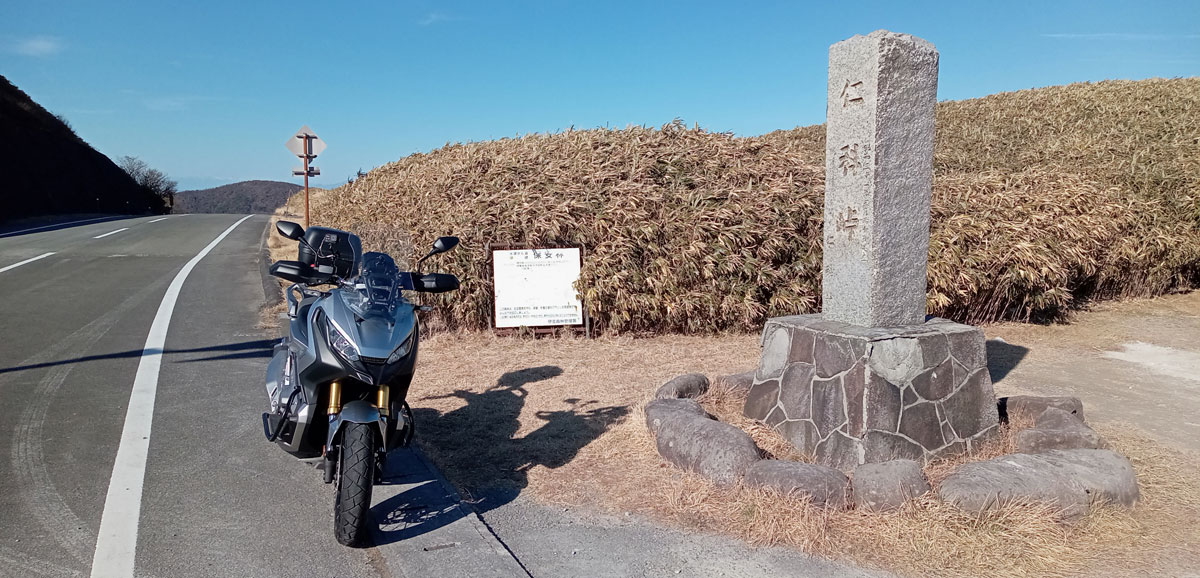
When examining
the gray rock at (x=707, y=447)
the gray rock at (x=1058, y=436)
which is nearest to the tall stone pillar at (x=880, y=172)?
the gray rock at (x=1058, y=436)

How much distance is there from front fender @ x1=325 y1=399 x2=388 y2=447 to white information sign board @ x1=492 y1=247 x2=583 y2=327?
Result: 4.51 m

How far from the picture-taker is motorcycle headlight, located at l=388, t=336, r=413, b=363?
319 cm

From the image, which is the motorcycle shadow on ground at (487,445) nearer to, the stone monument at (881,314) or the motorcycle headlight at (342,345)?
the motorcycle headlight at (342,345)

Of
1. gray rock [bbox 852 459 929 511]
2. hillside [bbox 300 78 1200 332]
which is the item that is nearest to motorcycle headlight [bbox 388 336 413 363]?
gray rock [bbox 852 459 929 511]

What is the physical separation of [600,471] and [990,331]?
248 inches

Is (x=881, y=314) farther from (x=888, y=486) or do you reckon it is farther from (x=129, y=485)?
(x=129, y=485)

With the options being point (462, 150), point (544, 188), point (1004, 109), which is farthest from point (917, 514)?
point (1004, 109)

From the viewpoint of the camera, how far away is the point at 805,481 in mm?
3535

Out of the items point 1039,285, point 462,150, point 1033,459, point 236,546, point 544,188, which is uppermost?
point 462,150

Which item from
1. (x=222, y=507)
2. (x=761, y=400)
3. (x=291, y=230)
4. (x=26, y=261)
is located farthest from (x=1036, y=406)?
(x=26, y=261)

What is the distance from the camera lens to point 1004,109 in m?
17.7

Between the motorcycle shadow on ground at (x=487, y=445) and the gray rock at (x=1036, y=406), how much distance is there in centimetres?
253

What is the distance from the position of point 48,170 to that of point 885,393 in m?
39.9

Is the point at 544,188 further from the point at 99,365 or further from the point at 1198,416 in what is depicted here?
the point at 1198,416
